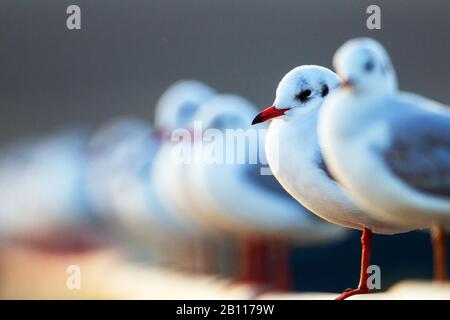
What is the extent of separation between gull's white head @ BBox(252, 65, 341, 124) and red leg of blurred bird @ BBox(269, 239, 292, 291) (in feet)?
1.44

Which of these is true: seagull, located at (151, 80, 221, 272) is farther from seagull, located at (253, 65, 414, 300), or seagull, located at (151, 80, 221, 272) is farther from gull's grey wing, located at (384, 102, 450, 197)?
gull's grey wing, located at (384, 102, 450, 197)

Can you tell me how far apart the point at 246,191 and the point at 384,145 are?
50 cm

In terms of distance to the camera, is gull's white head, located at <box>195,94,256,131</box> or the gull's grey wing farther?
gull's white head, located at <box>195,94,256,131</box>

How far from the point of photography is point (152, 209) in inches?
115

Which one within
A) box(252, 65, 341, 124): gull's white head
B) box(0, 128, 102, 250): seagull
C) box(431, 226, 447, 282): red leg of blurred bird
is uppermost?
box(252, 65, 341, 124): gull's white head

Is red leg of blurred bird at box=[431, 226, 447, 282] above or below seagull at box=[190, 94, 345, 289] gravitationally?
below

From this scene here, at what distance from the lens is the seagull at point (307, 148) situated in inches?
108

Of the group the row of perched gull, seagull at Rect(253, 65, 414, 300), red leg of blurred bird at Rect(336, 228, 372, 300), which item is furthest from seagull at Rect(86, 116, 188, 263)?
red leg of blurred bird at Rect(336, 228, 372, 300)

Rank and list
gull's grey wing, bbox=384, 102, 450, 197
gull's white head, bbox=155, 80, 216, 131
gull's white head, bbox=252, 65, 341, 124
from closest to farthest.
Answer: gull's grey wing, bbox=384, 102, 450, 197 < gull's white head, bbox=252, 65, 341, 124 < gull's white head, bbox=155, 80, 216, 131

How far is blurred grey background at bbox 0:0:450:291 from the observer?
283cm

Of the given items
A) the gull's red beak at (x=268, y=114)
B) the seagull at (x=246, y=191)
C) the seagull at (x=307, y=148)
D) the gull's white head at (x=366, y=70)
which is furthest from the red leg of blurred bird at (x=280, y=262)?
the gull's white head at (x=366, y=70)

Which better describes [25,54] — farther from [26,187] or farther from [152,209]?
[152,209]

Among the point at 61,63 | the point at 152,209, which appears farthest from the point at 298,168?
the point at 61,63

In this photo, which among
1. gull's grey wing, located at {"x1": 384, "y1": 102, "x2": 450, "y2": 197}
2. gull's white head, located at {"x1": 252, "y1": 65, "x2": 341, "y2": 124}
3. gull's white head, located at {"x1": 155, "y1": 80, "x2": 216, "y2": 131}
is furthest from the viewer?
gull's white head, located at {"x1": 155, "y1": 80, "x2": 216, "y2": 131}
